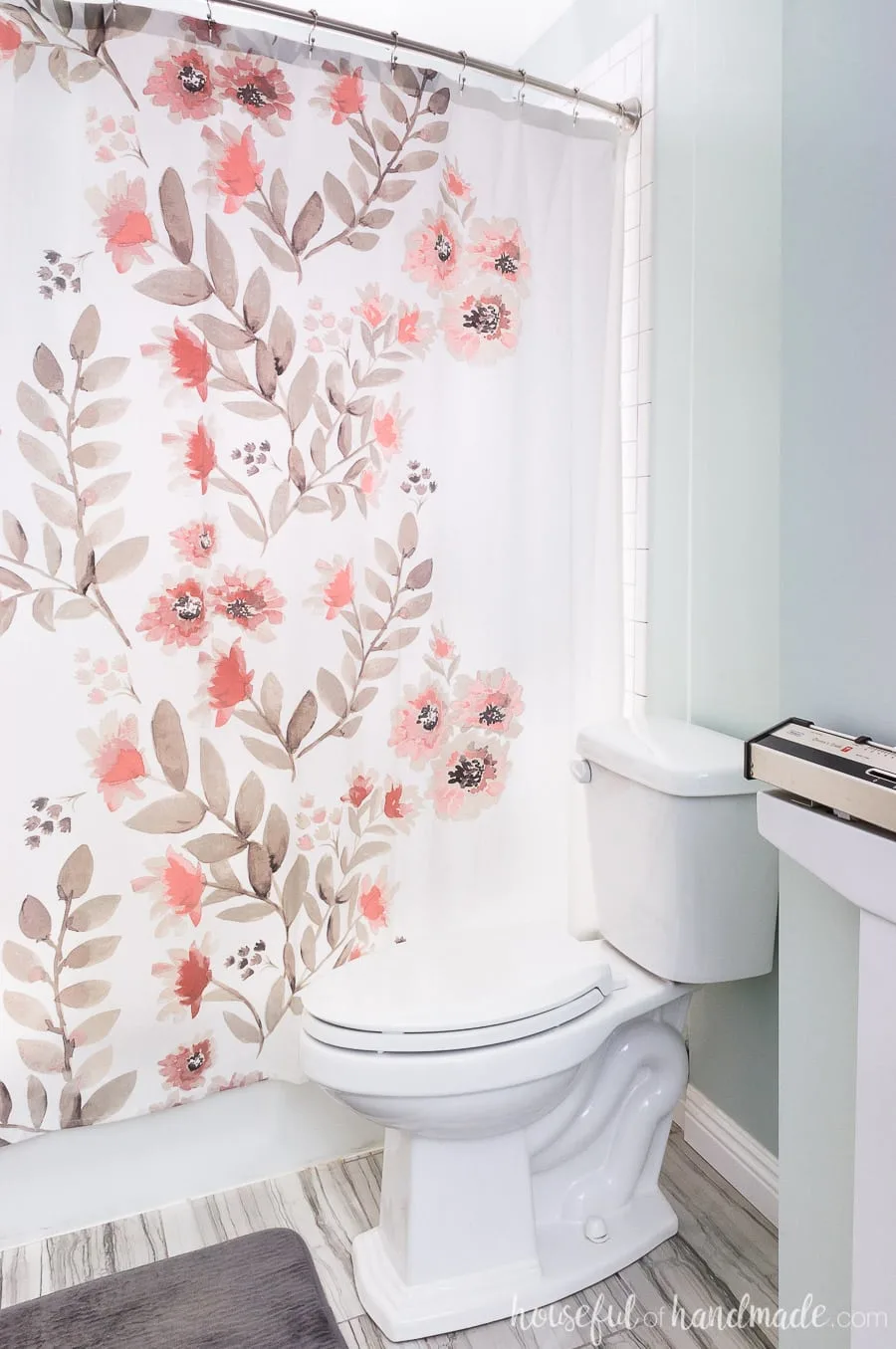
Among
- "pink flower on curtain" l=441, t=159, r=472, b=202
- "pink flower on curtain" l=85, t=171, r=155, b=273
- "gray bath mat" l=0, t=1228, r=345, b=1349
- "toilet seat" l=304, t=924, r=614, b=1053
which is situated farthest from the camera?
"pink flower on curtain" l=441, t=159, r=472, b=202

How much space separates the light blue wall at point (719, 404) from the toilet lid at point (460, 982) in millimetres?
407

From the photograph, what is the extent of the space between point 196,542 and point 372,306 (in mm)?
513

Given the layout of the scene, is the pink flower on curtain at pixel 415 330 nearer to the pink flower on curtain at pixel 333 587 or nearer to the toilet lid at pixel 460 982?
the pink flower on curtain at pixel 333 587

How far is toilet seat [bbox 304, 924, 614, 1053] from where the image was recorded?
133 cm

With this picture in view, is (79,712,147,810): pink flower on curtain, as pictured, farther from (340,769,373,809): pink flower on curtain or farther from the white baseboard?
the white baseboard

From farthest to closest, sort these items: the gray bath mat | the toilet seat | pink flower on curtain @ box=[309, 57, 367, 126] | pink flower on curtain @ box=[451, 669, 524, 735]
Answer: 1. pink flower on curtain @ box=[451, 669, 524, 735]
2. pink flower on curtain @ box=[309, 57, 367, 126]
3. the toilet seat
4. the gray bath mat

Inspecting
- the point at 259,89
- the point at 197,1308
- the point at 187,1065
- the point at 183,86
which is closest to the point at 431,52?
the point at 259,89

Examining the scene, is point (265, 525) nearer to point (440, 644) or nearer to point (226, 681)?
point (226, 681)

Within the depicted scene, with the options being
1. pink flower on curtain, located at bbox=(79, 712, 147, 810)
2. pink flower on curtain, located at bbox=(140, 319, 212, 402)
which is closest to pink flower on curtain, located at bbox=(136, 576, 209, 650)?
pink flower on curtain, located at bbox=(79, 712, 147, 810)

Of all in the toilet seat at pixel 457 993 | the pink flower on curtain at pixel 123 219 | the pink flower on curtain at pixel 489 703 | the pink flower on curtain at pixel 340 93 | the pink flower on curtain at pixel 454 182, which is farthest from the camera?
the pink flower on curtain at pixel 489 703

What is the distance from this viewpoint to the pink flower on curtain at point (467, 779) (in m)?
1.77

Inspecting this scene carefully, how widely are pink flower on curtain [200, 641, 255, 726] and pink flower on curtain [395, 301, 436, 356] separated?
23.9 inches

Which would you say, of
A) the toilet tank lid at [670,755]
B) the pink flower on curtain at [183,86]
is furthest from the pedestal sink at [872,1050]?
the pink flower on curtain at [183,86]

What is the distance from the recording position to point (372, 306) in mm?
1630
